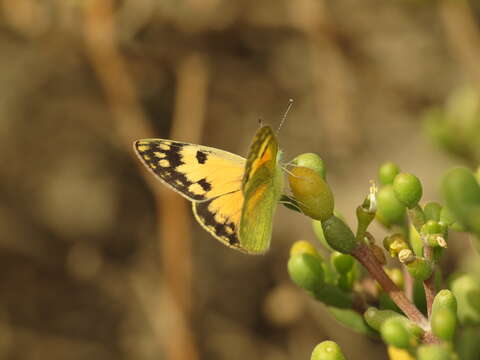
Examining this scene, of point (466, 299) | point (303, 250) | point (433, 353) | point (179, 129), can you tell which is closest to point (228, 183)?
point (303, 250)

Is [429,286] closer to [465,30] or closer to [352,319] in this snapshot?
[352,319]

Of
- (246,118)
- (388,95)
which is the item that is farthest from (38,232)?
(388,95)

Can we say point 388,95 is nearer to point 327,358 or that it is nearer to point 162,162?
point 162,162

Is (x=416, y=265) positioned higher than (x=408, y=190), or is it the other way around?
(x=408, y=190)

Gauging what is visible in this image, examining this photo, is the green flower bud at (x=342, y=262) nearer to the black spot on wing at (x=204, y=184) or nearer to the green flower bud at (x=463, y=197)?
the black spot on wing at (x=204, y=184)

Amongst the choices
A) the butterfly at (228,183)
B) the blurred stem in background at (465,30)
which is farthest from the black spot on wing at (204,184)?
the blurred stem in background at (465,30)

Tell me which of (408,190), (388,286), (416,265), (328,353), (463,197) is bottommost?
(328,353)
